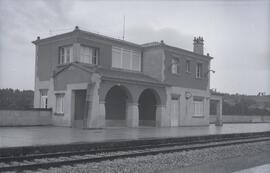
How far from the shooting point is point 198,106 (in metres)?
39.5

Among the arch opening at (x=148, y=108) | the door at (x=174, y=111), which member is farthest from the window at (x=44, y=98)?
the door at (x=174, y=111)

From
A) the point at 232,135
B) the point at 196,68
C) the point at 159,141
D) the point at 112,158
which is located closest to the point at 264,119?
the point at 196,68

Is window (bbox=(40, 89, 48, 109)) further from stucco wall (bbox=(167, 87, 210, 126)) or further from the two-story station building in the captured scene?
stucco wall (bbox=(167, 87, 210, 126))

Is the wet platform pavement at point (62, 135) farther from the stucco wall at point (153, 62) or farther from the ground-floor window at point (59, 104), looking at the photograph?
the stucco wall at point (153, 62)

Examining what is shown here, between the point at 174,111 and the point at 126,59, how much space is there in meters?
6.76

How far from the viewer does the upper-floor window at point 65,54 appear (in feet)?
98.1

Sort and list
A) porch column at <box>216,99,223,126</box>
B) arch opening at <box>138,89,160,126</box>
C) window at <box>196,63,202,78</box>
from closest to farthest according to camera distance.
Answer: arch opening at <box>138,89,160,126</box> < window at <box>196,63,202,78</box> < porch column at <box>216,99,223,126</box>

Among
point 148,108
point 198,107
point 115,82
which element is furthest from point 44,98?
point 198,107

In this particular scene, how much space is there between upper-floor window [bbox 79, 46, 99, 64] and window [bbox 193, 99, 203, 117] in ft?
42.7

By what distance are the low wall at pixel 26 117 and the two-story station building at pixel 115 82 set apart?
25.5 inches

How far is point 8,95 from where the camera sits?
45.7 meters

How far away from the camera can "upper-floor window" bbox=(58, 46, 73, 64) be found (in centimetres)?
2989

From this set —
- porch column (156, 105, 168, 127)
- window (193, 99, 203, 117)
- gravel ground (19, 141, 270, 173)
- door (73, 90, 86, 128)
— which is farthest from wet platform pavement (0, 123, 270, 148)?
window (193, 99, 203, 117)

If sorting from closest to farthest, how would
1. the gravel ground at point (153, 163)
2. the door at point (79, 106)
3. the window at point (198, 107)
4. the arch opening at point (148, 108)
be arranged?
1. the gravel ground at point (153, 163)
2. the door at point (79, 106)
3. the arch opening at point (148, 108)
4. the window at point (198, 107)
